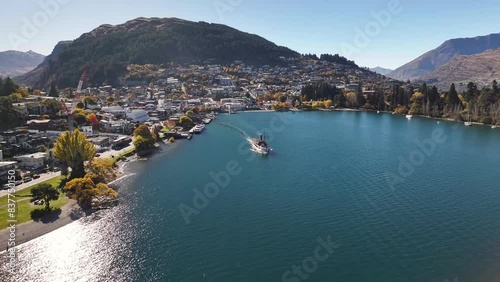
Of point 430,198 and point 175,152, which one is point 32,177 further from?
point 430,198

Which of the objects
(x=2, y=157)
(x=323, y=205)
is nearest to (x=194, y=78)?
(x=2, y=157)

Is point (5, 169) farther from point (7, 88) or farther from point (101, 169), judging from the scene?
point (7, 88)

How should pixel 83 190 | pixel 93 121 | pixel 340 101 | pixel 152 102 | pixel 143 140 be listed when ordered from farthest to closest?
pixel 340 101 < pixel 152 102 < pixel 93 121 < pixel 143 140 < pixel 83 190

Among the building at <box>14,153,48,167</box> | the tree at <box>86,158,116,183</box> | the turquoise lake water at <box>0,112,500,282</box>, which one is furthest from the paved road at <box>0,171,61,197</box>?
the turquoise lake water at <box>0,112,500,282</box>

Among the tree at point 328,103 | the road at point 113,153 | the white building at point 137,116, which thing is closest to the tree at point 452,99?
the tree at point 328,103

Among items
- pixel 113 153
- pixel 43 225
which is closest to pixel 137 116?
pixel 113 153

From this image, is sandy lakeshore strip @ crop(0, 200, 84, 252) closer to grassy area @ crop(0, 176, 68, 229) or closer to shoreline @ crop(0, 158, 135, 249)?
shoreline @ crop(0, 158, 135, 249)
